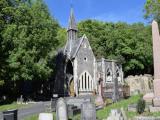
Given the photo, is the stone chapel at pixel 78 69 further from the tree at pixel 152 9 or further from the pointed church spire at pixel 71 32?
the tree at pixel 152 9

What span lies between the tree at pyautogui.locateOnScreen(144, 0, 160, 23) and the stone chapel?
9623 millimetres

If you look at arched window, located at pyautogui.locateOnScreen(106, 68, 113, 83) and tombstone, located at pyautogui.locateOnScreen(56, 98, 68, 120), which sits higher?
Result: arched window, located at pyautogui.locateOnScreen(106, 68, 113, 83)

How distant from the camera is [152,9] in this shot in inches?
1676

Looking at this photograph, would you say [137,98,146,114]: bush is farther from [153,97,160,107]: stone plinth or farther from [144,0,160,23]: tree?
[144,0,160,23]: tree

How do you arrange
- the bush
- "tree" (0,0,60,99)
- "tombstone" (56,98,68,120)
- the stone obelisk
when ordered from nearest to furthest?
1. "tombstone" (56,98,68,120)
2. the bush
3. the stone obelisk
4. "tree" (0,0,60,99)

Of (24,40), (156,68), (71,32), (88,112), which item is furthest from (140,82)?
(88,112)

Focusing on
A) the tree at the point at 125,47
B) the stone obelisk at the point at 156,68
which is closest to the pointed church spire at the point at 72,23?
the tree at the point at 125,47

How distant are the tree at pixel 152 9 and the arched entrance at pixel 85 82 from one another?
40.1 ft

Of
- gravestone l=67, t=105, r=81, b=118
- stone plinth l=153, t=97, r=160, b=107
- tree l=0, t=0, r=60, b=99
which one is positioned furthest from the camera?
tree l=0, t=0, r=60, b=99

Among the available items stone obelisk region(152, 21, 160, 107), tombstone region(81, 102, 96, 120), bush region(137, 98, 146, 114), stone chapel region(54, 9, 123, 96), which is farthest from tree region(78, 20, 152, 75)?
tombstone region(81, 102, 96, 120)

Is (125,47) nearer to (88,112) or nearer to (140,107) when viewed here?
(140,107)

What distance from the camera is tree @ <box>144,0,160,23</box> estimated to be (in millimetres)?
41694

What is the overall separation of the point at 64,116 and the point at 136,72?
145 feet

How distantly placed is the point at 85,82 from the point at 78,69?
2.31 m
